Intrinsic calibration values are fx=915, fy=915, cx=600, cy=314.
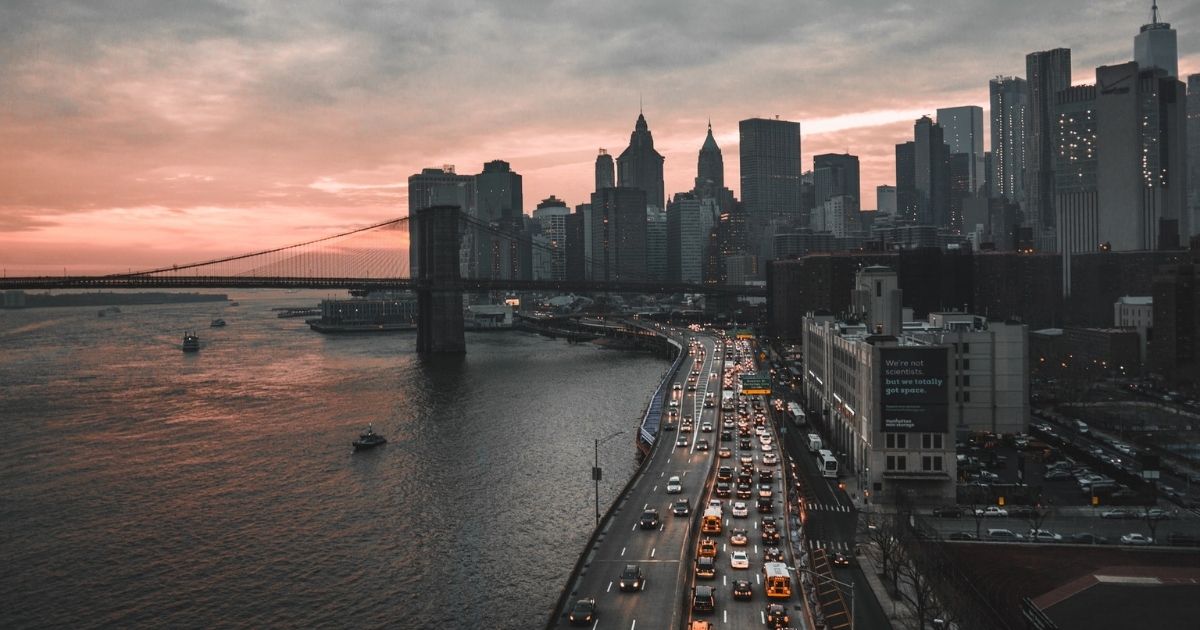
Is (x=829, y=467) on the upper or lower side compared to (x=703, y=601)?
lower

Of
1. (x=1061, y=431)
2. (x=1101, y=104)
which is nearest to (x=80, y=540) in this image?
(x=1061, y=431)

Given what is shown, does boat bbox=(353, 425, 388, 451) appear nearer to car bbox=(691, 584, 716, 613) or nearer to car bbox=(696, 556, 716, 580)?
car bbox=(696, 556, 716, 580)

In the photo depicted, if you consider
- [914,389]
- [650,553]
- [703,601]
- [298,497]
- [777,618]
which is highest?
[914,389]

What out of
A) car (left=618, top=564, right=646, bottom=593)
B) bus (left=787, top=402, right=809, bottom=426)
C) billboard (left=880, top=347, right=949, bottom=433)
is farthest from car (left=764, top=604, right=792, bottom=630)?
bus (left=787, top=402, right=809, bottom=426)

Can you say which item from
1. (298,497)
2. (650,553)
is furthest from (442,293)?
(650,553)

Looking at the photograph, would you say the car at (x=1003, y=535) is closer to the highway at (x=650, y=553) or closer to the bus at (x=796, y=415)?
the highway at (x=650, y=553)

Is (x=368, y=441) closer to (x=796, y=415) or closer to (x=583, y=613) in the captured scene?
(x=796, y=415)
